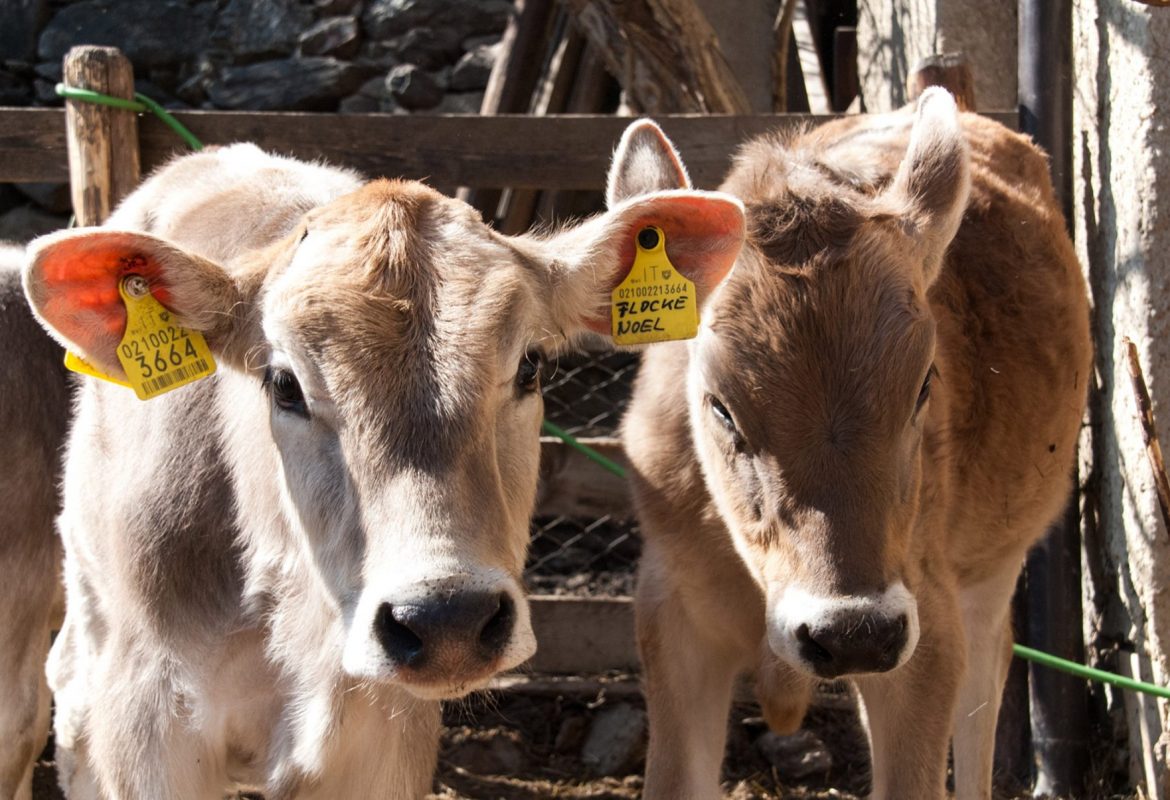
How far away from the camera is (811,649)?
3.30 meters

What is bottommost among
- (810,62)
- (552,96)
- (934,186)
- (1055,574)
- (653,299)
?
(1055,574)

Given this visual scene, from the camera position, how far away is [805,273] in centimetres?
362

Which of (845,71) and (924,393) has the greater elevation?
(845,71)

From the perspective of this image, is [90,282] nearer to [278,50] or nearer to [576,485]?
[576,485]

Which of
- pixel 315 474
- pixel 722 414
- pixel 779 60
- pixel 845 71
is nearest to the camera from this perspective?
pixel 315 474

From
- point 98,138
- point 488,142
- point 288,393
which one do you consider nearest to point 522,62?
point 488,142

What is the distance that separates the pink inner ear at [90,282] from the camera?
2.97 metres

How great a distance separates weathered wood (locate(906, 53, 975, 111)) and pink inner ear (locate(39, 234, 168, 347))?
3.28m

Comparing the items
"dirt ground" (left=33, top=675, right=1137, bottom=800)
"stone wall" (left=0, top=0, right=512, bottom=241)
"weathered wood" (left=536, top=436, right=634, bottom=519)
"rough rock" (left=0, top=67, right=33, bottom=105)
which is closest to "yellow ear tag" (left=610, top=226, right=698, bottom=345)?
"weathered wood" (left=536, top=436, right=634, bottom=519)

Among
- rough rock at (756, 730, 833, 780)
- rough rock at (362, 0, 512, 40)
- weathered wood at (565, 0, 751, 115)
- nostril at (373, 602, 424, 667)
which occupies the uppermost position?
rough rock at (362, 0, 512, 40)

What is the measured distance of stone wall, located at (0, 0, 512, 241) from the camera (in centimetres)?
904

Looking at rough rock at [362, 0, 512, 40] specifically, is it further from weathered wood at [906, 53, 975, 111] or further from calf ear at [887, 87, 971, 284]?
calf ear at [887, 87, 971, 284]

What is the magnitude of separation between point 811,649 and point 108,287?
5.73 feet

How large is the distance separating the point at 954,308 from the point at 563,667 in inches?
92.4
